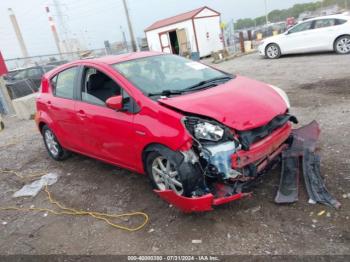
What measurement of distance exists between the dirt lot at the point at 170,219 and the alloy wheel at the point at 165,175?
32cm

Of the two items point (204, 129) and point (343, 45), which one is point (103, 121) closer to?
point (204, 129)

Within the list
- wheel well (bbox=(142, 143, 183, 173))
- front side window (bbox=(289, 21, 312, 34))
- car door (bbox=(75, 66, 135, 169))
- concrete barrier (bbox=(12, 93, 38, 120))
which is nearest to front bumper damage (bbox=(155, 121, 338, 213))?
wheel well (bbox=(142, 143, 183, 173))

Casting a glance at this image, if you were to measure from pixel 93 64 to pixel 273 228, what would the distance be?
3119mm

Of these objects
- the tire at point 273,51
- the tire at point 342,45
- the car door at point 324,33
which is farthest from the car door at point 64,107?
the tire at point 273,51

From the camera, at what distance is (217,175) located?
133 inches

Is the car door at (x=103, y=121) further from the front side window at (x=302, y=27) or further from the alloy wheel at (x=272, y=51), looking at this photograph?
the alloy wheel at (x=272, y=51)

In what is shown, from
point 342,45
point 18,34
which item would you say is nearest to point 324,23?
point 342,45

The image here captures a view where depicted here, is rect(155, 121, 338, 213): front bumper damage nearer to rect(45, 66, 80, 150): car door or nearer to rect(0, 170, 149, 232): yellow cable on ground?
rect(0, 170, 149, 232): yellow cable on ground

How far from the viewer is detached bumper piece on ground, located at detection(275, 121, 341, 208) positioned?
3.53 meters

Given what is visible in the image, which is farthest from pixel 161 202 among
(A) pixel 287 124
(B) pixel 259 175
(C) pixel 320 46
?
(C) pixel 320 46

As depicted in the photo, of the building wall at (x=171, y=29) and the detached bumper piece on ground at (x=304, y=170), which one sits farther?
the building wall at (x=171, y=29)

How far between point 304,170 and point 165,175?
1.65 meters

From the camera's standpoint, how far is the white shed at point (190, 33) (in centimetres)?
2339

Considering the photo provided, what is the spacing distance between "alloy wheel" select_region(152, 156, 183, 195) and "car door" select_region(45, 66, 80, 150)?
Answer: 5.63ft
